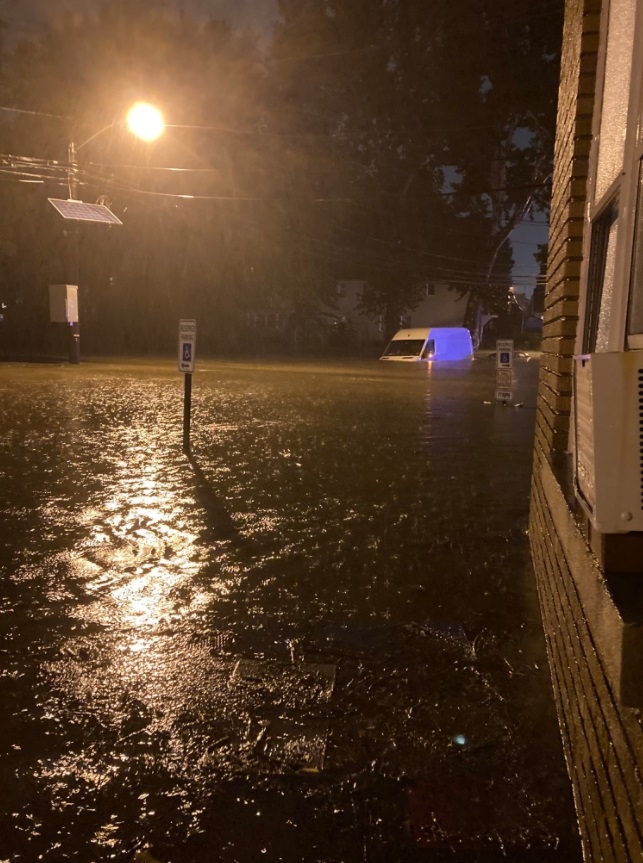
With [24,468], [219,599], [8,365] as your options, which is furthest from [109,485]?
[8,365]

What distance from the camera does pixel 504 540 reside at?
6.30 meters

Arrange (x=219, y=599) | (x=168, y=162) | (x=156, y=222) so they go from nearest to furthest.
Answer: (x=219, y=599) → (x=168, y=162) → (x=156, y=222)

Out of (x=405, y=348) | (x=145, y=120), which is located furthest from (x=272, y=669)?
(x=405, y=348)

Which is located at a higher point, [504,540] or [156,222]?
[156,222]

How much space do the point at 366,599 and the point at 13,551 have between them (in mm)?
2662

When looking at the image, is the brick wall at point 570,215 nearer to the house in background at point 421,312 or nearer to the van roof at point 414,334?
the van roof at point 414,334

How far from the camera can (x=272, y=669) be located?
155 inches

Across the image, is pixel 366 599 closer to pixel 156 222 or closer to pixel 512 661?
pixel 512 661

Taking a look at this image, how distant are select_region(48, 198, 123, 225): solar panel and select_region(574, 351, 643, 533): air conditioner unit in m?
21.6

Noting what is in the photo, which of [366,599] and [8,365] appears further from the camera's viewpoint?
[8,365]

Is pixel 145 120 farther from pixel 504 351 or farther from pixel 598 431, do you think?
pixel 598 431

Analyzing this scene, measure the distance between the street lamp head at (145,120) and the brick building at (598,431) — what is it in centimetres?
1376

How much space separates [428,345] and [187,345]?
89.7ft

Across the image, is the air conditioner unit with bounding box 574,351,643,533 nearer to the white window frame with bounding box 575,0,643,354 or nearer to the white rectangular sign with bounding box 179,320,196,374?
the white window frame with bounding box 575,0,643,354
